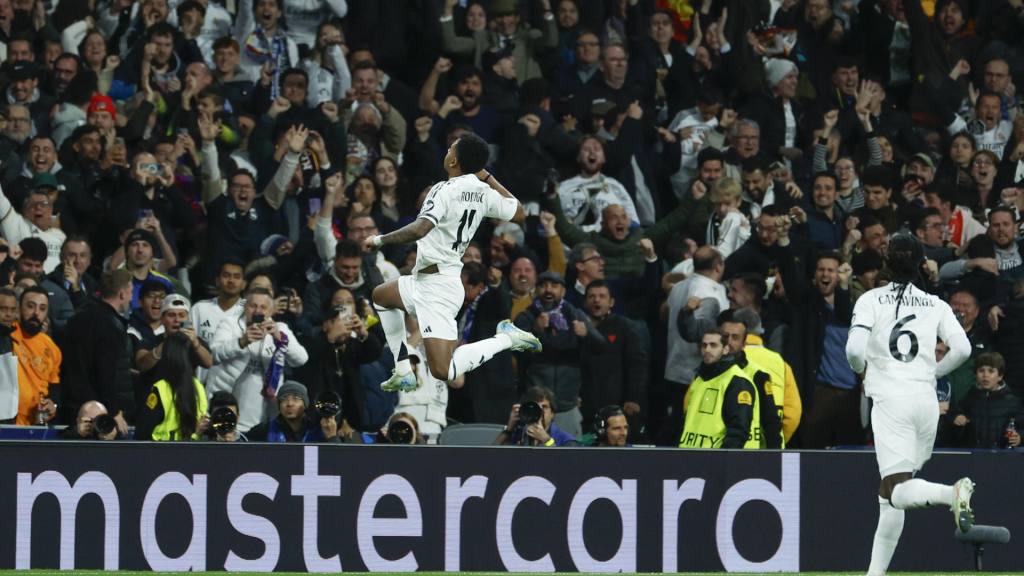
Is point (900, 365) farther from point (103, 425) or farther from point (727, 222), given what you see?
point (103, 425)

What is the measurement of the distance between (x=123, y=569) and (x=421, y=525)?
2.11 metres

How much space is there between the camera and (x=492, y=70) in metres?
18.2

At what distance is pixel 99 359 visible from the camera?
13.8 meters

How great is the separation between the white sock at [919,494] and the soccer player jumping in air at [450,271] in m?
2.54

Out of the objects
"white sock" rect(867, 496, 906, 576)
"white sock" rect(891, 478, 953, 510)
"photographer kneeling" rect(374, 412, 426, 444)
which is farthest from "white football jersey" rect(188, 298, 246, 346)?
"white sock" rect(891, 478, 953, 510)

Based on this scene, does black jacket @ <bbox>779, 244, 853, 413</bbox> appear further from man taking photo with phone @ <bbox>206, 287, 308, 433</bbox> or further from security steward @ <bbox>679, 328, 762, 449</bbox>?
man taking photo with phone @ <bbox>206, 287, 308, 433</bbox>

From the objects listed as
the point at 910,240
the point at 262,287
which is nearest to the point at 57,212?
the point at 262,287

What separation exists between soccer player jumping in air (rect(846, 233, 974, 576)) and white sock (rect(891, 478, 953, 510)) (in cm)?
9

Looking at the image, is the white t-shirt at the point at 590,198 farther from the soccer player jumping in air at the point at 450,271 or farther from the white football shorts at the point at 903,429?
the white football shorts at the point at 903,429

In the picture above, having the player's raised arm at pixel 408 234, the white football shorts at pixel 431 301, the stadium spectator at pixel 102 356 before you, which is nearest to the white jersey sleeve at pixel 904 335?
the white football shorts at pixel 431 301

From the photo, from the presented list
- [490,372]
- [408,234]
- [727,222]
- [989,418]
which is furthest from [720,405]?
[408,234]

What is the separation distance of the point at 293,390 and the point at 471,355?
91.6 inches

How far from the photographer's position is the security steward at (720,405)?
13.5m

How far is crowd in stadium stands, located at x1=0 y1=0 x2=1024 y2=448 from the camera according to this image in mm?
14086
